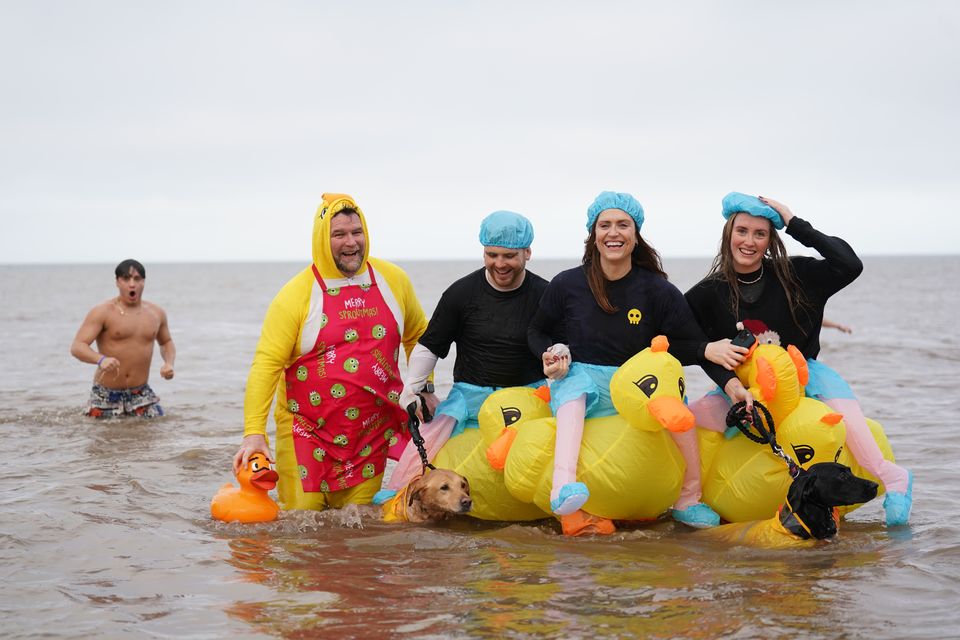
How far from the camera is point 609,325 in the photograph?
251 inches

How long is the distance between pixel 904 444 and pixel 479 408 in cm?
547

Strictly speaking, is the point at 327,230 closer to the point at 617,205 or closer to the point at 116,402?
the point at 617,205

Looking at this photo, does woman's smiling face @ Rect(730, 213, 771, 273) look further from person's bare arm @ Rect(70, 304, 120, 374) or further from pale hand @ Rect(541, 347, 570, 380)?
person's bare arm @ Rect(70, 304, 120, 374)

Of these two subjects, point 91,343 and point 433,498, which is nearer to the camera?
point 433,498

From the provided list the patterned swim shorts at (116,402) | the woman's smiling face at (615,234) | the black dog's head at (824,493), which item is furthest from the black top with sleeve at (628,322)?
the patterned swim shorts at (116,402)

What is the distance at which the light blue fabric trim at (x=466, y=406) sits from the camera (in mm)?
6957

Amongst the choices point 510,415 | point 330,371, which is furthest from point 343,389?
point 510,415

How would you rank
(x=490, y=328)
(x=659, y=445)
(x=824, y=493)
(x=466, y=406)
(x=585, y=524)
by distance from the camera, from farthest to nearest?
(x=466, y=406) → (x=490, y=328) → (x=585, y=524) → (x=659, y=445) → (x=824, y=493)

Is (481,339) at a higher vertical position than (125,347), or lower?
higher

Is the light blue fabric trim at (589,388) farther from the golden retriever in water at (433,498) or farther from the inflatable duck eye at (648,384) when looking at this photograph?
the golden retriever in water at (433,498)

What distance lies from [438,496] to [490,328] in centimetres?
123

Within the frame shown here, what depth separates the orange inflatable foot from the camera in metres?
6.23

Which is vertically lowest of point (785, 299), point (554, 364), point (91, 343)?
point (91, 343)

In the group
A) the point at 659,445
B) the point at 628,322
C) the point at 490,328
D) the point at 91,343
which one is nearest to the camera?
the point at 659,445
